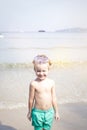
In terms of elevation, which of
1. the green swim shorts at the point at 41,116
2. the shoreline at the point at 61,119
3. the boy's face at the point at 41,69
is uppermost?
the boy's face at the point at 41,69

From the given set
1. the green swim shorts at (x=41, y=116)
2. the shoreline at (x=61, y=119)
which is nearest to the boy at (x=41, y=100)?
the green swim shorts at (x=41, y=116)

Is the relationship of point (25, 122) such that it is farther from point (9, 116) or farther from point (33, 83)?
point (33, 83)

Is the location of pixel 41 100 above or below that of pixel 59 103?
above

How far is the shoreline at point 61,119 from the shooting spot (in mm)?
4016

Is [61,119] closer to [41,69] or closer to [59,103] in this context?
[59,103]

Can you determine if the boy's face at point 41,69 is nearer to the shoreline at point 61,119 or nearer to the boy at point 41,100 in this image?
the boy at point 41,100

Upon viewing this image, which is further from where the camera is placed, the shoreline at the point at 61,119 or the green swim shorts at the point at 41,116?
the shoreline at the point at 61,119

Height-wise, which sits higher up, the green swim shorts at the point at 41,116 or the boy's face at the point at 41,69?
the boy's face at the point at 41,69

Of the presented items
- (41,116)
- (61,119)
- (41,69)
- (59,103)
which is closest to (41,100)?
(41,116)

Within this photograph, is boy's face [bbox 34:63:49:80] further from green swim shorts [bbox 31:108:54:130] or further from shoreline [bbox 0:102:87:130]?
shoreline [bbox 0:102:87:130]

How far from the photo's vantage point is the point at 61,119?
429 cm

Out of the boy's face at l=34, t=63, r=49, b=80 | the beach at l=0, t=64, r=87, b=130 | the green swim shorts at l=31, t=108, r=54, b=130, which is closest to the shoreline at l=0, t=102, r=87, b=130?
the beach at l=0, t=64, r=87, b=130

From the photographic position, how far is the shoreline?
13.2ft

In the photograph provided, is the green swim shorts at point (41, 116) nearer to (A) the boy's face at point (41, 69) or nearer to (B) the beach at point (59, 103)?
(A) the boy's face at point (41, 69)
